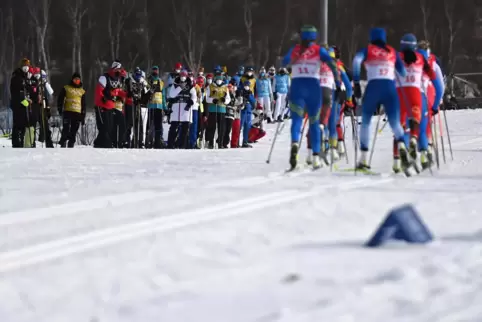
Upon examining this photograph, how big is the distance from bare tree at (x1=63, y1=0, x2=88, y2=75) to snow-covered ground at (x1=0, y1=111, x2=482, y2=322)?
39.3 metres

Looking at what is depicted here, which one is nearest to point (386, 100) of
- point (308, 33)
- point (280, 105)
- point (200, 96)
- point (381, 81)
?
point (381, 81)

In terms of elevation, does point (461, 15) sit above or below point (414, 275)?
above

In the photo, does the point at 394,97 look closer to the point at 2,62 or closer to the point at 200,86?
the point at 200,86

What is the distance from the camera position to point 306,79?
12.1 meters

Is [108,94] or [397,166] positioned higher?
[108,94]

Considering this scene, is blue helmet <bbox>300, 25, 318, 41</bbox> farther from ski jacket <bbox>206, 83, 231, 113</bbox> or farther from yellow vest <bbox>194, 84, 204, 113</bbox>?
ski jacket <bbox>206, 83, 231, 113</bbox>

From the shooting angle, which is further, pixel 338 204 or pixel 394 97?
pixel 394 97

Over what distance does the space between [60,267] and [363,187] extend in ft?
16.5

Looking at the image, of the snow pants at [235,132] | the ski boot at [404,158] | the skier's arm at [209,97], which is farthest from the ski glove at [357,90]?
the snow pants at [235,132]

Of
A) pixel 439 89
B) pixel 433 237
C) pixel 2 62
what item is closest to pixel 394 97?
pixel 439 89

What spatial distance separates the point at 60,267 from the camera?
620 centimetres

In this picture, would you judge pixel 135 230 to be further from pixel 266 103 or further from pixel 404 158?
pixel 266 103

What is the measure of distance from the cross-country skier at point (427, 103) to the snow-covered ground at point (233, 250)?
66cm

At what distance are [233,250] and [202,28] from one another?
50722 mm
